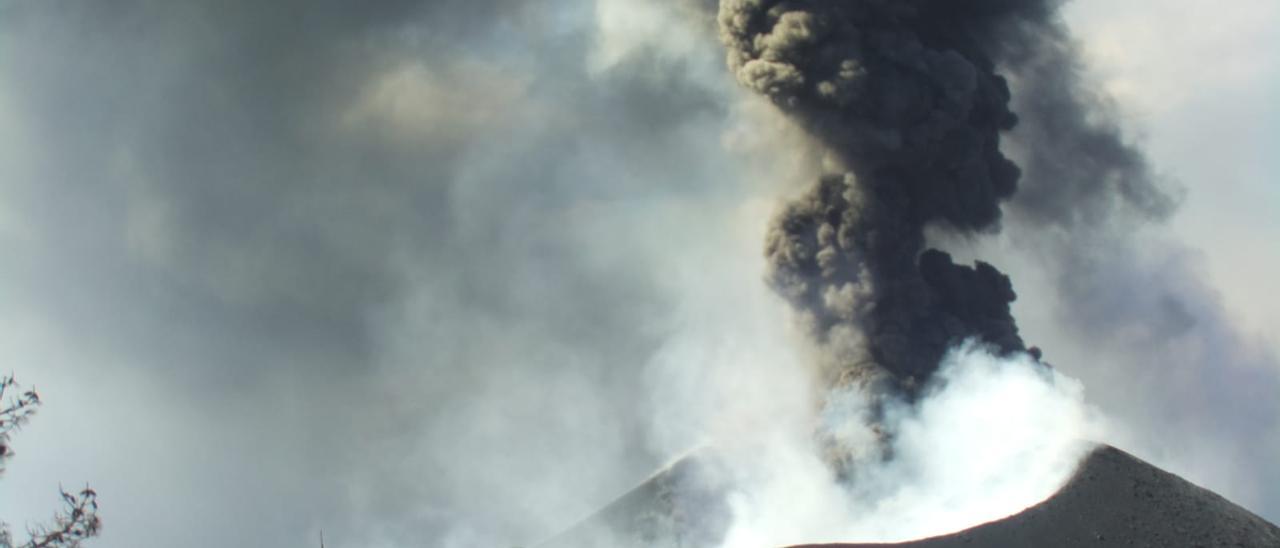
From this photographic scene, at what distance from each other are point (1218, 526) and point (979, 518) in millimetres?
6179

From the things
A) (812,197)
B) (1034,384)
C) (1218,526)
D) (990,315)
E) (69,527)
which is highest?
(812,197)

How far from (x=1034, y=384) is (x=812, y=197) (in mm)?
9050

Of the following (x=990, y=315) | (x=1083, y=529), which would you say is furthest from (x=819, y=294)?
(x=1083, y=529)

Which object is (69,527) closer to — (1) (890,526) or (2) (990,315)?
(1) (890,526)

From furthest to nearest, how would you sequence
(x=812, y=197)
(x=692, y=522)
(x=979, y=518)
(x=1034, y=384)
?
(x=692, y=522)
(x=812, y=197)
(x=1034, y=384)
(x=979, y=518)

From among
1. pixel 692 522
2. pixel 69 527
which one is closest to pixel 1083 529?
pixel 692 522

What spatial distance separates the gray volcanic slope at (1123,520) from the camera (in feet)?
129

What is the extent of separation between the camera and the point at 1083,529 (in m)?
39.9

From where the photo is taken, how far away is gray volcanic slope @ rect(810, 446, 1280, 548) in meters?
39.5

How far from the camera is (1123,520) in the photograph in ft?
132

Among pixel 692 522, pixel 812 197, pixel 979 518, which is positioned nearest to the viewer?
pixel 979 518

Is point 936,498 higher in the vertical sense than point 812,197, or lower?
lower

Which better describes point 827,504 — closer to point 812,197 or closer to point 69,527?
point 812,197

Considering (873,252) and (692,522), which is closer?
(873,252)
